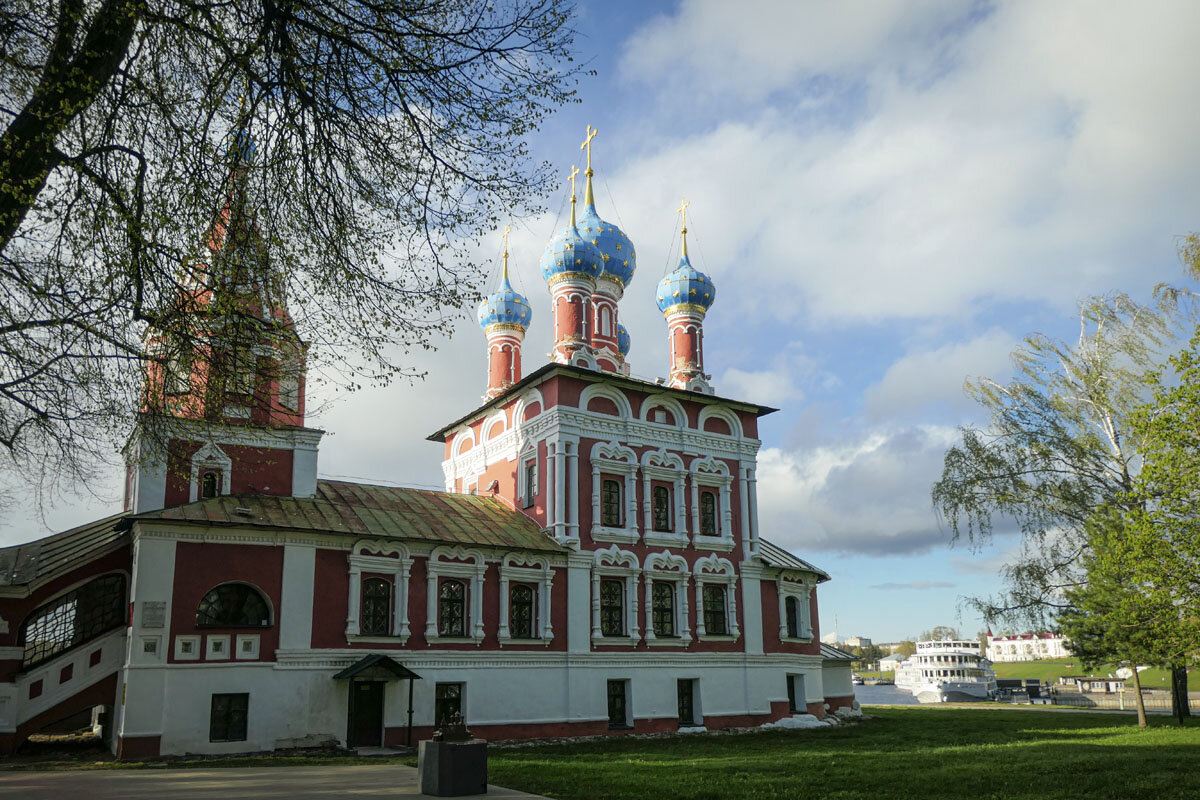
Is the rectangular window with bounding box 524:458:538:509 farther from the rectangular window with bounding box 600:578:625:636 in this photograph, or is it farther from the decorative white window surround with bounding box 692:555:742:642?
the decorative white window surround with bounding box 692:555:742:642

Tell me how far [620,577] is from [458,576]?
4.44 m

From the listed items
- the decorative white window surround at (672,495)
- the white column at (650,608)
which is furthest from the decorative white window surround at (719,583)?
the white column at (650,608)

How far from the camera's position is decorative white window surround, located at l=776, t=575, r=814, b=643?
25.8 metres

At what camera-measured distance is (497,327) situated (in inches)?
1188

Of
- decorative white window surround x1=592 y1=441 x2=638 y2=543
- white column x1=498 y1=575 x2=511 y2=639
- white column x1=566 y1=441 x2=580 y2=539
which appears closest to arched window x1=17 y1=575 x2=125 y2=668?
white column x1=498 y1=575 x2=511 y2=639

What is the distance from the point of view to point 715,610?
80.5 feet

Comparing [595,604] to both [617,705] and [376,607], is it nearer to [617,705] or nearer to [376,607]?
[617,705]

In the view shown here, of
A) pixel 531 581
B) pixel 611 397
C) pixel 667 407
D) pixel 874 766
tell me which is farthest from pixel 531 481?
pixel 874 766

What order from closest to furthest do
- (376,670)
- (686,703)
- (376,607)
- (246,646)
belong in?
(246,646) → (376,670) → (376,607) → (686,703)

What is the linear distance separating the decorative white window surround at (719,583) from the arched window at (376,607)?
8.33 metres

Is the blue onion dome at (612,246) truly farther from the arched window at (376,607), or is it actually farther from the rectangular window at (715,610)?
the arched window at (376,607)

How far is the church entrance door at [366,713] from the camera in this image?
1839 cm

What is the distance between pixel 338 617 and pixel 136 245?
11.9 metres

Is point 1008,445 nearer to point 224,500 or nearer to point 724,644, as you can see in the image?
point 724,644
